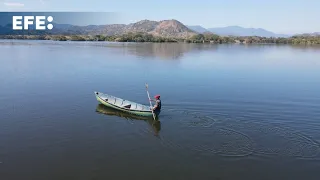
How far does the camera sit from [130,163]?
56.0ft

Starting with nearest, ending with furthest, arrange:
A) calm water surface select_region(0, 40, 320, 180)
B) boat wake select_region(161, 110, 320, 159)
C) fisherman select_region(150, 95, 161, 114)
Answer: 1. calm water surface select_region(0, 40, 320, 180)
2. boat wake select_region(161, 110, 320, 159)
3. fisherman select_region(150, 95, 161, 114)

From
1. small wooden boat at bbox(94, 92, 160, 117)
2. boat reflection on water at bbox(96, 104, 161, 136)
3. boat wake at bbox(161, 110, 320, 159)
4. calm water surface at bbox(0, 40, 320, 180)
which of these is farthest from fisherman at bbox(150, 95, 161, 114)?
boat wake at bbox(161, 110, 320, 159)

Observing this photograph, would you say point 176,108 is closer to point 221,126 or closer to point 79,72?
point 221,126

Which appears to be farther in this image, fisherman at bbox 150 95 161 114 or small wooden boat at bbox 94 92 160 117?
small wooden boat at bbox 94 92 160 117

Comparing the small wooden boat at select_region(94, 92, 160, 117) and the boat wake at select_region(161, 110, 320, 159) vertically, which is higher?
the small wooden boat at select_region(94, 92, 160, 117)

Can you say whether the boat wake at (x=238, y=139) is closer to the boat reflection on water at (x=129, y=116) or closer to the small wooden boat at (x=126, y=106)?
the boat reflection on water at (x=129, y=116)

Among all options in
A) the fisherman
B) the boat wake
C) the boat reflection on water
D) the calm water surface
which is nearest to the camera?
the calm water surface

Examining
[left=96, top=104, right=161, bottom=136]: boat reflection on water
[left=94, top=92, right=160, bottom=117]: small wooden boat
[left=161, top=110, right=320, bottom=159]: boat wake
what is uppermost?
[left=94, top=92, right=160, bottom=117]: small wooden boat

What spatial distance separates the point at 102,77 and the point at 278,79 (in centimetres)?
2443

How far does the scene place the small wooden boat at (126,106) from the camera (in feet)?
82.3

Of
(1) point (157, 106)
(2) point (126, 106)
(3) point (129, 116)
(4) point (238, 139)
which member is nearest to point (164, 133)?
(1) point (157, 106)

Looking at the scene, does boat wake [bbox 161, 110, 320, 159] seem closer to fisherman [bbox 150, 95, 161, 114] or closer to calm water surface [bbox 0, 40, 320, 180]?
calm water surface [bbox 0, 40, 320, 180]

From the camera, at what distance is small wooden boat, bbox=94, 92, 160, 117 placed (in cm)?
2508

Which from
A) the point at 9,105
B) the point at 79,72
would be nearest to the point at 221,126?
the point at 9,105
